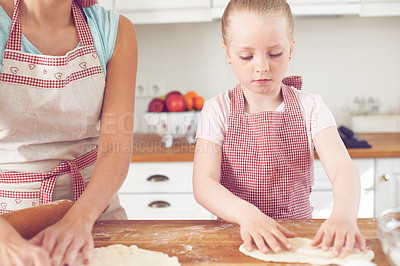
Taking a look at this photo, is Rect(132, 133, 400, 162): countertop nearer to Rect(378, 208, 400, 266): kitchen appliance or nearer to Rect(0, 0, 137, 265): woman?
Rect(0, 0, 137, 265): woman

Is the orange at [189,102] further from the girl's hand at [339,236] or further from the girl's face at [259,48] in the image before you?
the girl's hand at [339,236]

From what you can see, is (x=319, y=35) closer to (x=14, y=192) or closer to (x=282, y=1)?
(x=282, y=1)

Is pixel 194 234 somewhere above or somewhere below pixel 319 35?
below

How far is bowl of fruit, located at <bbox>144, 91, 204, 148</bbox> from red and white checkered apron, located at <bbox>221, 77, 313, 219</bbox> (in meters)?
0.92

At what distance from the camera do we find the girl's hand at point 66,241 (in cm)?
69

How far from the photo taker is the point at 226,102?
3.75 ft

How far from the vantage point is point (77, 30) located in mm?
992

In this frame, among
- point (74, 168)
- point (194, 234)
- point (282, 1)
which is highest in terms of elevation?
point (282, 1)

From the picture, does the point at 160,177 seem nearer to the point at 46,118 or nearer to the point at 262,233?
the point at 46,118

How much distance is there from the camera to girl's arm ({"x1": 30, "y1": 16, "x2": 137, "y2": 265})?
2.35 ft

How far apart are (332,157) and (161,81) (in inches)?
61.5

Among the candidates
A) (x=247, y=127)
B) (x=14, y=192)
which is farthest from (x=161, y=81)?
(x=14, y=192)

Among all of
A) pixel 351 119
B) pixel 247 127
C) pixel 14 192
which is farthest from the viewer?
pixel 351 119

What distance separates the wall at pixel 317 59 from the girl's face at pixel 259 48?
1.34 metres
